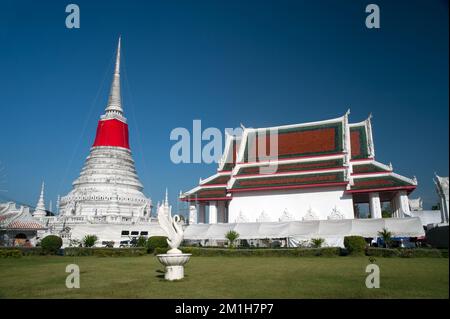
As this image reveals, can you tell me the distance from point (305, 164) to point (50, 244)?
24543 millimetres

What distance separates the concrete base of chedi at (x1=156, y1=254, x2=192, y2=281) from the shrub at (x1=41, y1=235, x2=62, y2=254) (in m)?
20.3

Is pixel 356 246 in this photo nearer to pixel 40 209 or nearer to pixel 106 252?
pixel 106 252

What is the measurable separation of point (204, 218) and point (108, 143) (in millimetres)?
18472

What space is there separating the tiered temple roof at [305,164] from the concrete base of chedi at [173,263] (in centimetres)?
2307

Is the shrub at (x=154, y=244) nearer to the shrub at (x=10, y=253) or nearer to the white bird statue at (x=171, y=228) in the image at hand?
the shrub at (x=10, y=253)

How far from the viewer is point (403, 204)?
3003cm

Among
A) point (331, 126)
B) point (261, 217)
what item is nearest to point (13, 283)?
point (261, 217)

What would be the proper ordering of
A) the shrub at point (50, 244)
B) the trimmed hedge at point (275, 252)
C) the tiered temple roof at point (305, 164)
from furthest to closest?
1. the tiered temple roof at point (305, 164)
2. the shrub at point (50, 244)
3. the trimmed hedge at point (275, 252)

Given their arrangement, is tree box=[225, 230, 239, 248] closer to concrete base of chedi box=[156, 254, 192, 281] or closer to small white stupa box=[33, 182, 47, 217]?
concrete base of chedi box=[156, 254, 192, 281]

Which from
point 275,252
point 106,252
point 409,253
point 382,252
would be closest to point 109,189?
point 106,252

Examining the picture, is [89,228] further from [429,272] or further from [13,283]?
[429,272]

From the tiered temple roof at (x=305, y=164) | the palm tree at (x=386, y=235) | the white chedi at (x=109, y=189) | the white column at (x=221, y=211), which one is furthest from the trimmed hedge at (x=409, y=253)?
the white chedi at (x=109, y=189)

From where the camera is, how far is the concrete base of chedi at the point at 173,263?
11.2m

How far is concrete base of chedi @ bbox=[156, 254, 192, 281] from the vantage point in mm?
11234
